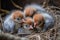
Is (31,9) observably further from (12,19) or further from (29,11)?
(12,19)

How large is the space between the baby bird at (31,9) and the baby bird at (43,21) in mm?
25

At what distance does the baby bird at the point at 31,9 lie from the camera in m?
0.99

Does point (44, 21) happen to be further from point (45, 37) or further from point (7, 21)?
point (7, 21)

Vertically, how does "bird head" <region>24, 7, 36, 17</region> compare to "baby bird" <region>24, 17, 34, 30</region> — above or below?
above

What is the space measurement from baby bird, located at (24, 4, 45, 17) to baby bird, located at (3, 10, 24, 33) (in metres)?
0.03

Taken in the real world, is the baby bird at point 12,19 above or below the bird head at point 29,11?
below

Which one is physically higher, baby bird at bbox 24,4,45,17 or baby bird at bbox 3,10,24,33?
baby bird at bbox 24,4,45,17

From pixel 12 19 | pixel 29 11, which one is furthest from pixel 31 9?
pixel 12 19

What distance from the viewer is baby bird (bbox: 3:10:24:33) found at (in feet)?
3.25

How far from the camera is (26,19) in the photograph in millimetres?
983

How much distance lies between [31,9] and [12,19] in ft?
0.40

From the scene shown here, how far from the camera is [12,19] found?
994 mm

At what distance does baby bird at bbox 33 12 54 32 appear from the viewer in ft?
3.23

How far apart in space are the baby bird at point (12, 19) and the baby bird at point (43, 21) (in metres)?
0.09
